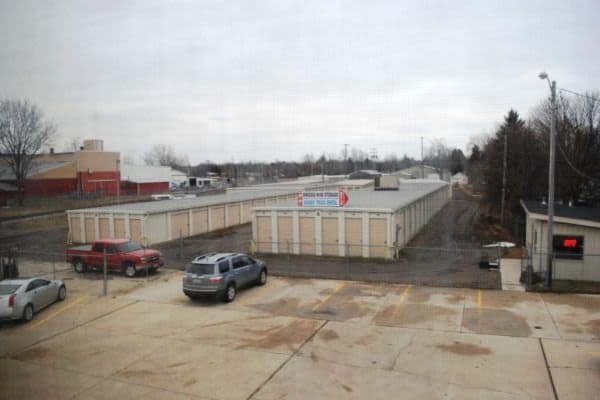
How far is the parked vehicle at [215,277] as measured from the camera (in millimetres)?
17312

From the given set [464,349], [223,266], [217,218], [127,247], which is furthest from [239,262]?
[217,218]

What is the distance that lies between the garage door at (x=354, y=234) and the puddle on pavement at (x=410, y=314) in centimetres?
997

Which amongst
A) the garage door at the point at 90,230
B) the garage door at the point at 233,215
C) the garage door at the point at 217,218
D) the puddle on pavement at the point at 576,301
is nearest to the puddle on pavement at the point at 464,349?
the puddle on pavement at the point at 576,301

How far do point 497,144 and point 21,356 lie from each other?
49.0m

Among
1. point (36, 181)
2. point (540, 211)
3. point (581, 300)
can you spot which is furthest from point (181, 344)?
point (36, 181)

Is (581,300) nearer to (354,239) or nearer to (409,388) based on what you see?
(409,388)

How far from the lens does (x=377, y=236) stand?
2650 cm

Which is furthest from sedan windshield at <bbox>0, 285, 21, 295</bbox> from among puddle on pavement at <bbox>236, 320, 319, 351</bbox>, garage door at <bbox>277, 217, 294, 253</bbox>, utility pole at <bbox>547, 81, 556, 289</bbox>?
utility pole at <bbox>547, 81, 556, 289</bbox>

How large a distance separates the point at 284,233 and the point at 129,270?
31.7 ft

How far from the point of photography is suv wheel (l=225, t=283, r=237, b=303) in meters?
17.6

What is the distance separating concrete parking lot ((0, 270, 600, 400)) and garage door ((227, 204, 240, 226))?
22649mm

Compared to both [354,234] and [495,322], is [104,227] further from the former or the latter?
[495,322]

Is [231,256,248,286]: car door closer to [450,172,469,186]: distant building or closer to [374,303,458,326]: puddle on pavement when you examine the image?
[374,303,458,326]: puddle on pavement

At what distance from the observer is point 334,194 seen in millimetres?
27656
